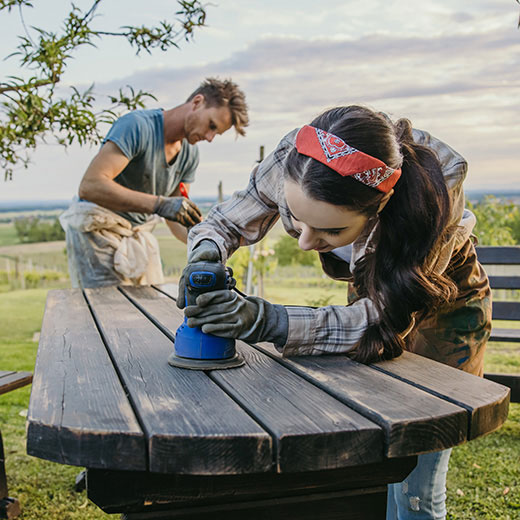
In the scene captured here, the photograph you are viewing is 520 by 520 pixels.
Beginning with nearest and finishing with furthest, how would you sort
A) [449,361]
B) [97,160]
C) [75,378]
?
[75,378], [449,361], [97,160]

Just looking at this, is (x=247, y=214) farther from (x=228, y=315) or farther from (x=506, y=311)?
(x=506, y=311)

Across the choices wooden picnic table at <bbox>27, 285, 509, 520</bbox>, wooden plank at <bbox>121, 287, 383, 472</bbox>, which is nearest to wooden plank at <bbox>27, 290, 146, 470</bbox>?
wooden picnic table at <bbox>27, 285, 509, 520</bbox>

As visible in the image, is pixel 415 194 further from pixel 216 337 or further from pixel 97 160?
pixel 97 160

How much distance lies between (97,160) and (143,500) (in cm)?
234

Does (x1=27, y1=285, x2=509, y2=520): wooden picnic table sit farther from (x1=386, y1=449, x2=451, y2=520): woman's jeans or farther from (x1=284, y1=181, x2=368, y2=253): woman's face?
(x1=386, y1=449, x2=451, y2=520): woman's jeans

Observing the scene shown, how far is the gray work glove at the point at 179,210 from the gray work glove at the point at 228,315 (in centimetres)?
151

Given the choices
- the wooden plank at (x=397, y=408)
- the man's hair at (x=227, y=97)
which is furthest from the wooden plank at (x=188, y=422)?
the man's hair at (x=227, y=97)

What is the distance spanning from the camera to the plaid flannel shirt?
5.33 feet

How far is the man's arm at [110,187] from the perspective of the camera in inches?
123

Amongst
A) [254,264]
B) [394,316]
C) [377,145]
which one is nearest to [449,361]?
[394,316]

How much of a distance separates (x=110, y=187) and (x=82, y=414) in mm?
2131

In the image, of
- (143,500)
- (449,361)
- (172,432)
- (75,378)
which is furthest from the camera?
(449,361)

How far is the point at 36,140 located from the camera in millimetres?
3311

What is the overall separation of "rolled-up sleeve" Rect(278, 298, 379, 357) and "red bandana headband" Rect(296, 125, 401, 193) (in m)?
0.33
